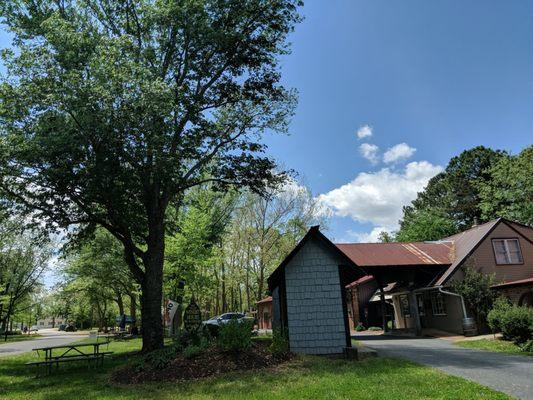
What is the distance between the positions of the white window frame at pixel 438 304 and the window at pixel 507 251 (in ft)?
12.8

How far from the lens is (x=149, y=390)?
9.61 metres

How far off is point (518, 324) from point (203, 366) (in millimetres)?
13212

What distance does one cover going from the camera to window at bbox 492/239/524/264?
24.6 metres

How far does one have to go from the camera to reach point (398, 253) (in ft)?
88.0

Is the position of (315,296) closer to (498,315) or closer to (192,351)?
(192,351)

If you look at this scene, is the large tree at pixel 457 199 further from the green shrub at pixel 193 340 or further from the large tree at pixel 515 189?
the green shrub at pixel 193 340

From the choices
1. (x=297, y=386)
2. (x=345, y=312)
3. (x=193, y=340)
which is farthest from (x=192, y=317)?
(x=297, y=386)

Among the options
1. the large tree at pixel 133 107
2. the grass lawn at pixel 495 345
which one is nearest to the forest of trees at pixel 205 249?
the large tree at pixel 133 107

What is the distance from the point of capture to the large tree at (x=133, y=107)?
14.0m

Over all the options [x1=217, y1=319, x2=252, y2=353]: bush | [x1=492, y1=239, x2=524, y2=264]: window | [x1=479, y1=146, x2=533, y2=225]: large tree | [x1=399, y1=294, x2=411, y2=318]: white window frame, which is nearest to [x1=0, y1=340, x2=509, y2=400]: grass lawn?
[x1=217, y1=319, x2=252, y2=353]: bush

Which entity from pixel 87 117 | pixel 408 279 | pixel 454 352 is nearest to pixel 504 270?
pixel 408 279

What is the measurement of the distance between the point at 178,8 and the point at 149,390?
44.1 ft

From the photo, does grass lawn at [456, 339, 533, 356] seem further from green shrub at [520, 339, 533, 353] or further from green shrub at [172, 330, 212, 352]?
green shrub at [172, 330, 212, 352]

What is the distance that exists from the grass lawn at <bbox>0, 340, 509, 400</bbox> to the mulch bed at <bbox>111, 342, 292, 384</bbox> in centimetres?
48
